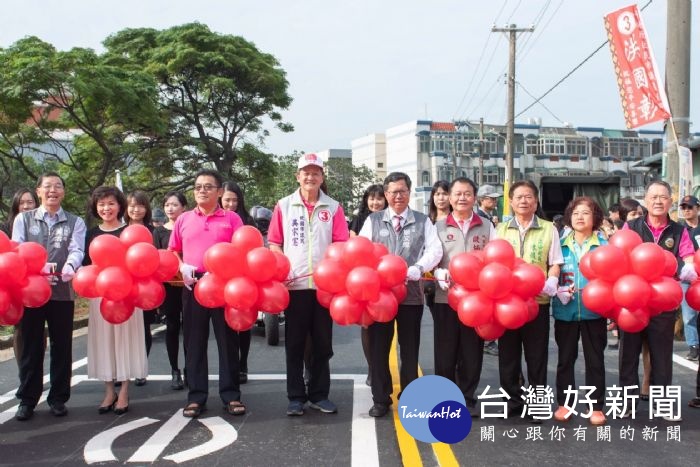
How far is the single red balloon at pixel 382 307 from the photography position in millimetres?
4445

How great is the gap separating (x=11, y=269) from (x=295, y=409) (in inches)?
90.5

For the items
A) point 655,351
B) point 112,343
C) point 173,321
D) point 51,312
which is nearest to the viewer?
point 655,351

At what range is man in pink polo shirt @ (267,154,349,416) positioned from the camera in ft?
16.5

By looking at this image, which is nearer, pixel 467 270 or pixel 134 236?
pixel 467 270

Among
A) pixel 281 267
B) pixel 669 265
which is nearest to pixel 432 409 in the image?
pixel 281 267

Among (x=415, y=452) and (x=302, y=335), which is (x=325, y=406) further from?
(x=415, y=452)

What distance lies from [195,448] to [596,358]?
9.66ft

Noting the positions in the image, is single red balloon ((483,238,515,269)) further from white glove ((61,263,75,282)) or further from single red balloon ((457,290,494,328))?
white glove ((61,263,75,282))

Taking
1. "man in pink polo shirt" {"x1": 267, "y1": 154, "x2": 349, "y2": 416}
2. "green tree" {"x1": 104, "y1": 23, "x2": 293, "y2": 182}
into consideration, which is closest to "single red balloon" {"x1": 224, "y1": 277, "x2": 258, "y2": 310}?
"man in pink polo shirt" {"x1": 267, "y1": 154, "x2": 349, "y2": 416}

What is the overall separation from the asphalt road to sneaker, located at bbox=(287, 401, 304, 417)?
0.04m

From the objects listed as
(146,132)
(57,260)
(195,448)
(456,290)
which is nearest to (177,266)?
(57,260)

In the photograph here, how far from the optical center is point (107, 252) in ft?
15.2

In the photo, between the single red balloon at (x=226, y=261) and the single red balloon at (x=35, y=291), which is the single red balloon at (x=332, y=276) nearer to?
the single red balloon at (x=226, y=261)

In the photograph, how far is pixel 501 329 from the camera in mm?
4574
